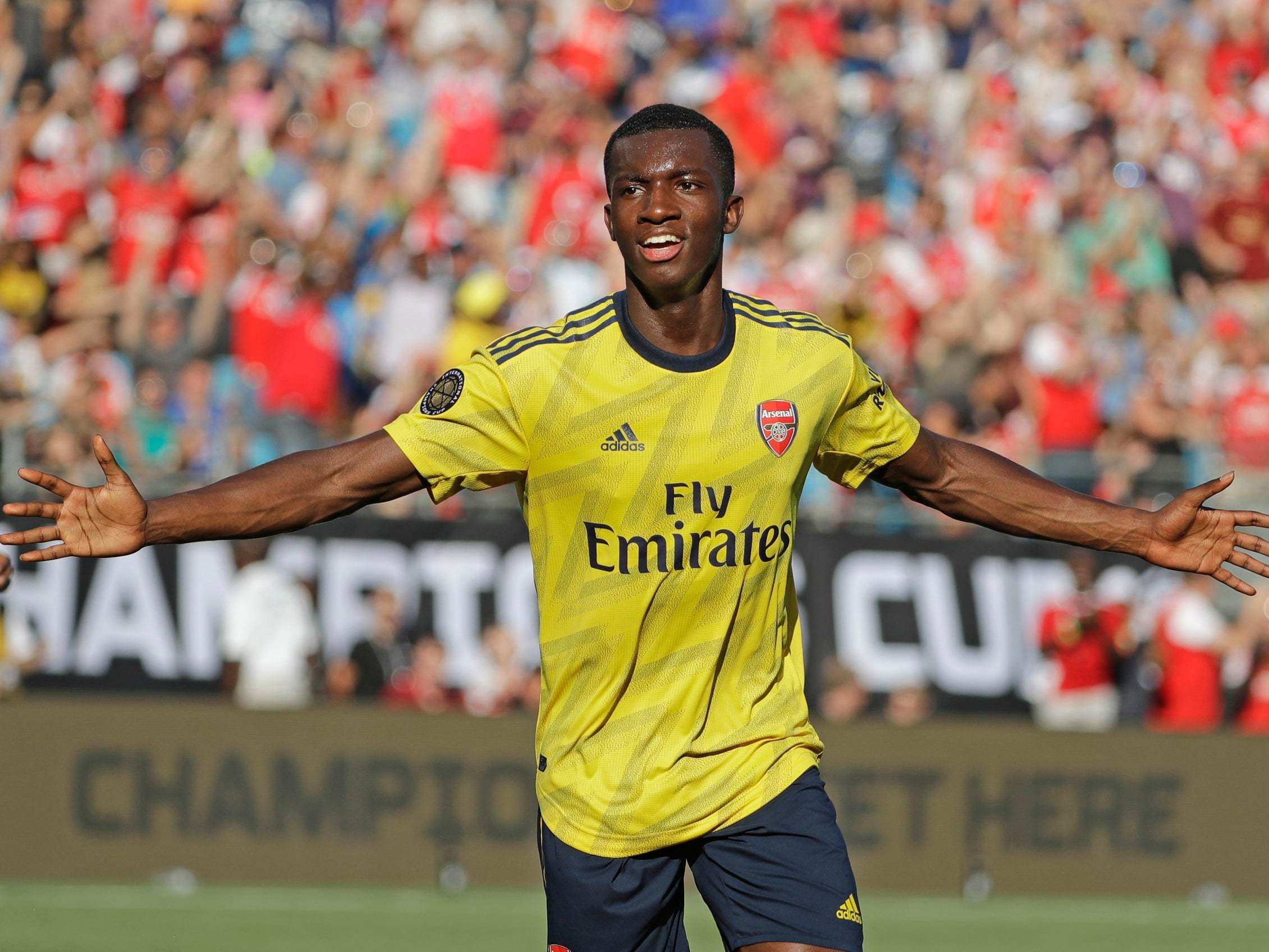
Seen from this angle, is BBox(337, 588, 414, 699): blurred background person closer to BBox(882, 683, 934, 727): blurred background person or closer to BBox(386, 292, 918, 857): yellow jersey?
BBox(882, 683, 934, 727): blurred background person

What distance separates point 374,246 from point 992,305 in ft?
15.7

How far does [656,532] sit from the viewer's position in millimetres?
4887

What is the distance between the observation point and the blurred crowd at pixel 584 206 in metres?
13.4

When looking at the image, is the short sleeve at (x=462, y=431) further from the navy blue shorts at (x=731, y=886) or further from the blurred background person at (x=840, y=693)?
the blurred background person at (x=840, y=693)

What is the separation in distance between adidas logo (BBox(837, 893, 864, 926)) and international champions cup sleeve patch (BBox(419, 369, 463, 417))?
5.25ft

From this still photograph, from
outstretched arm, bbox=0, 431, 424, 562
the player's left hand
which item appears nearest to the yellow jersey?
outstretched arm, bbox=0, 431, 424, 562

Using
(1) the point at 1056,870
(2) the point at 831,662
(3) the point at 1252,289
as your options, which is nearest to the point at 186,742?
(2) the point at 831,662

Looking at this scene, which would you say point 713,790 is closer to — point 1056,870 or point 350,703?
point 350,703

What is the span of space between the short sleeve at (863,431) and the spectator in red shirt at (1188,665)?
770 centimetres

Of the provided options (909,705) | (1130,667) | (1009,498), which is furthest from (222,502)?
(1130,667)

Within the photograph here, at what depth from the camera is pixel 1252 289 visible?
1677 cm

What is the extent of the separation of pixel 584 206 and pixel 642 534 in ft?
35.3

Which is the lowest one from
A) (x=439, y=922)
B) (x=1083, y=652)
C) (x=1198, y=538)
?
(x=439, y=922)

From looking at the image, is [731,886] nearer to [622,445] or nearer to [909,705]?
[622,445]
